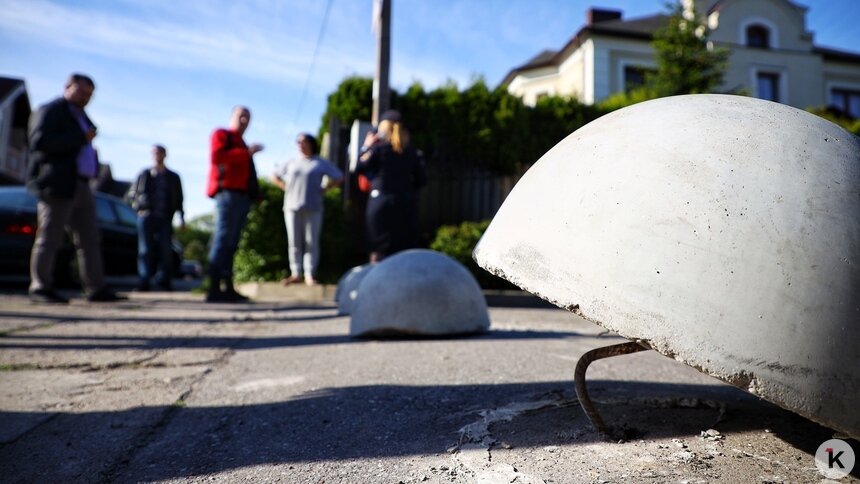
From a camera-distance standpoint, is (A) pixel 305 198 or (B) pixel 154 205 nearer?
(A) pixel 305 198

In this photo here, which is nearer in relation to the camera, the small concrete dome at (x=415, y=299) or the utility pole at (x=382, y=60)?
the small concrete dome at (x=415, y=299)

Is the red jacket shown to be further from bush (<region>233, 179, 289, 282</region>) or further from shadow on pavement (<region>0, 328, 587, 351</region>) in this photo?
shadow on pavement (<region>0, 328, 587, 351</region>)

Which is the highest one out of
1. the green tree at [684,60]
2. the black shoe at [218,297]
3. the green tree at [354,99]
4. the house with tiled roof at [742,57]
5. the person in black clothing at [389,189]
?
the house with tiled roof at [742,57]

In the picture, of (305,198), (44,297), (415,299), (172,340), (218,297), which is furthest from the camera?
(305,198)

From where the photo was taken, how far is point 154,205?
334 inches

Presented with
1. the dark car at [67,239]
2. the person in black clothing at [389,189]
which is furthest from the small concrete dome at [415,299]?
the dark car at [67,239]

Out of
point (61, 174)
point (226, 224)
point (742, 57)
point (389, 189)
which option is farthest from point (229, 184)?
point (742, 57)

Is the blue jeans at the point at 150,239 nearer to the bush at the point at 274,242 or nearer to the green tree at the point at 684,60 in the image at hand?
the bush at the point at 274,242

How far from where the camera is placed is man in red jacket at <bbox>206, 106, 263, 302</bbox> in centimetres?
629

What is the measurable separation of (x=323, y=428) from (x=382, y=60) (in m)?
7.65

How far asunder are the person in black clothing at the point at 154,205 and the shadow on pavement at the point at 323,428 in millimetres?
6773

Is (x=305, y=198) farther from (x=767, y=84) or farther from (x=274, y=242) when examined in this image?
A: (x=767, y=84)

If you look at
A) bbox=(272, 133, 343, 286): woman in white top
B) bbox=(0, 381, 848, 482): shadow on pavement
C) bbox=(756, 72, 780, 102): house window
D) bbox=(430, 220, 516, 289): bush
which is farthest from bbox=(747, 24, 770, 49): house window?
bbox=(0, 381, 848, 482): shadow on pavement

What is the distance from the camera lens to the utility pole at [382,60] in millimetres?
8783
